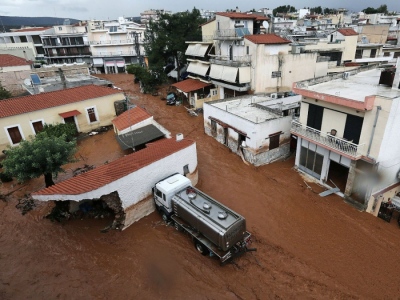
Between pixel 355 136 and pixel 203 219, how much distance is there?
11.5 m

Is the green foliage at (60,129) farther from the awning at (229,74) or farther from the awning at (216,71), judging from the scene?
the awning at (229,74)

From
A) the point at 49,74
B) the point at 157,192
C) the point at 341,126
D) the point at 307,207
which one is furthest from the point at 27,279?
the point at 49,74

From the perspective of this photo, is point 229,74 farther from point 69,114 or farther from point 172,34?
point 172,34

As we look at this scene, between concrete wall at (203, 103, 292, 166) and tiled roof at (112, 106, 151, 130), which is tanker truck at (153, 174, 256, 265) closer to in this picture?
concrete wall at (203, 103, 292, 166)

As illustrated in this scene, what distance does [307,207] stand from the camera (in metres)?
17.6

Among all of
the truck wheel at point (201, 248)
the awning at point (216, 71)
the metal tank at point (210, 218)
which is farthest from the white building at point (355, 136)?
the awning at point (216, 71)

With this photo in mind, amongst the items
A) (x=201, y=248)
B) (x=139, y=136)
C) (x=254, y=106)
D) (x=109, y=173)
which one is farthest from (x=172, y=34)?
(x=201, y=248)

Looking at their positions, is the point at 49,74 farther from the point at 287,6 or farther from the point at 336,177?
the point at 287,6

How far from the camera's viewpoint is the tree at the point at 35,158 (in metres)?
15.8

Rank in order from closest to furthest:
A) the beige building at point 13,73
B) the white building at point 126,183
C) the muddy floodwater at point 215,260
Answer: the muddy floodwater at point 215,260
the white building at point 126,183
the beige building at point 13,73

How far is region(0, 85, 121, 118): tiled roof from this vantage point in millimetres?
25831

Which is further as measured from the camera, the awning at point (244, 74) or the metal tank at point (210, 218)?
the awning at point (244, 74)

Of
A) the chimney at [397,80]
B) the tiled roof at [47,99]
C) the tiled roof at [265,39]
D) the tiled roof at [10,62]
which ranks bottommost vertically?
the tiled roof at [47,99]

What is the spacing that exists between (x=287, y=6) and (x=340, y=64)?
111084mm
